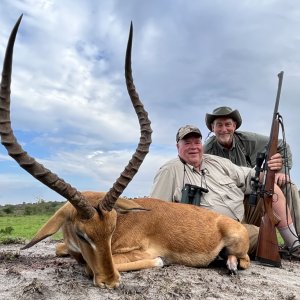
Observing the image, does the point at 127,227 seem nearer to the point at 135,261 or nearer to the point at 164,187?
the point at 135,261

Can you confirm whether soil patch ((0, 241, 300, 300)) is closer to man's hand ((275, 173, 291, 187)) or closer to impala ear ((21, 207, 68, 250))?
impala ear ((21, 207, 68, 250))

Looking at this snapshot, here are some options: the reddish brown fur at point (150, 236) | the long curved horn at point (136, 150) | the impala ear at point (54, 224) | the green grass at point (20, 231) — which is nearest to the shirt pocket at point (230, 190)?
the reddish brown fur at point (150, 236)

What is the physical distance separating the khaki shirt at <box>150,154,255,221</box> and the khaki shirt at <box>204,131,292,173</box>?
1820 mm

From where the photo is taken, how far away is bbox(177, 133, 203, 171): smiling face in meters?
9.65

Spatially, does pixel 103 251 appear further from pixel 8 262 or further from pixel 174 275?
pixel 8 262

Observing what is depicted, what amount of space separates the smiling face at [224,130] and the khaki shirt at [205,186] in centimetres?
172

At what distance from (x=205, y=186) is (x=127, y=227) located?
2.67 meters

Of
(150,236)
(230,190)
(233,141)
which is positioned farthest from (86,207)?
(233,141)

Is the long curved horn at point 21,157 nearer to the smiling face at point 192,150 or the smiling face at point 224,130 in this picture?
the smiling face at point 192,150

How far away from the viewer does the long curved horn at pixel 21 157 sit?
509 cm

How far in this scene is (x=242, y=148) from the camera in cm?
1176

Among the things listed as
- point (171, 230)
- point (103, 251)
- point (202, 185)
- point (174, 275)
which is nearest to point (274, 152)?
point (202, 185)

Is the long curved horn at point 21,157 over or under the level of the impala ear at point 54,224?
over

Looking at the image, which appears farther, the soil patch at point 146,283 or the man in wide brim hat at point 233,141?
the man in wide brim hat at point 233,141
